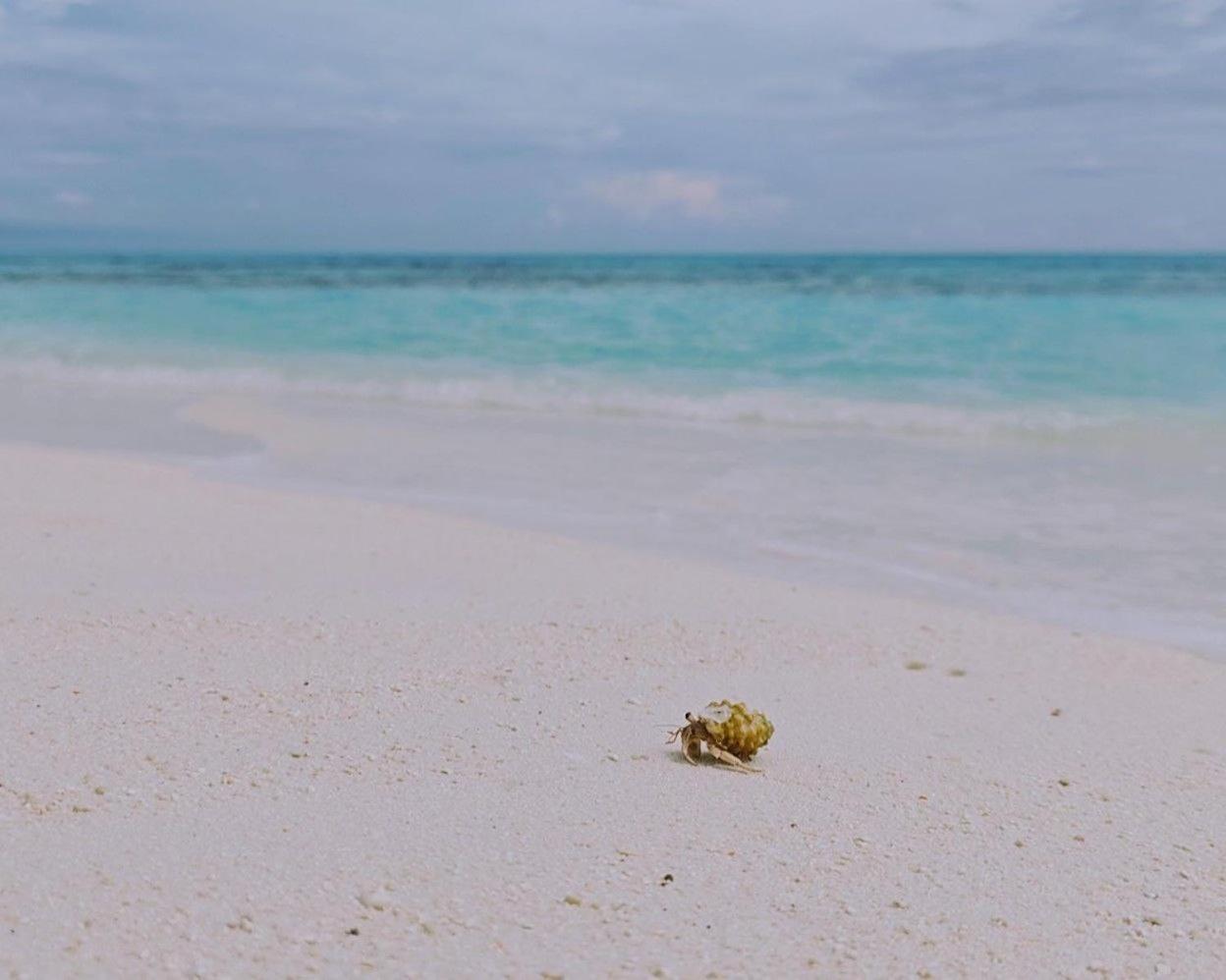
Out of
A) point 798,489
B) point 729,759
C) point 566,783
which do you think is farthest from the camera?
point 798,489

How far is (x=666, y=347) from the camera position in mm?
18484

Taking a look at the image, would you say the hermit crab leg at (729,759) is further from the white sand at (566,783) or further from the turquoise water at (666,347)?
the turquoise water at (666,347)

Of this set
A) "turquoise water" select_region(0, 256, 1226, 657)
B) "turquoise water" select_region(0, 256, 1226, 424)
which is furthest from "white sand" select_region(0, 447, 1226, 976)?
"turquoise water" select_region(0, 256, 1226, 424)

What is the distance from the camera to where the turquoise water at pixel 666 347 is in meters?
13.4

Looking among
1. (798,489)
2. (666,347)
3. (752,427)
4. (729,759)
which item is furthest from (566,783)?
(666,347)

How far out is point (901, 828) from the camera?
305cm

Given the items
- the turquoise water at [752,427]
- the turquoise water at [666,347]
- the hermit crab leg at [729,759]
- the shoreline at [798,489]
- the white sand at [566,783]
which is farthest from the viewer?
the turquoise water at [666,347]

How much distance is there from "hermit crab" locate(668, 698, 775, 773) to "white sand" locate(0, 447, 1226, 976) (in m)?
0.06

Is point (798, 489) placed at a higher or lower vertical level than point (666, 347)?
lower

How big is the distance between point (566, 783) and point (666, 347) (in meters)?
15.6

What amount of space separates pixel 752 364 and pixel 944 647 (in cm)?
1168

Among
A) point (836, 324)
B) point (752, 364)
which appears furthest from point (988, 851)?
point (836, 324)

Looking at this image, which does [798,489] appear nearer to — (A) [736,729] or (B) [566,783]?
(A) [736,729]

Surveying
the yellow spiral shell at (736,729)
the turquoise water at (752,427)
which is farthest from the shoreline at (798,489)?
the yellow spiral shell at (736,729)
